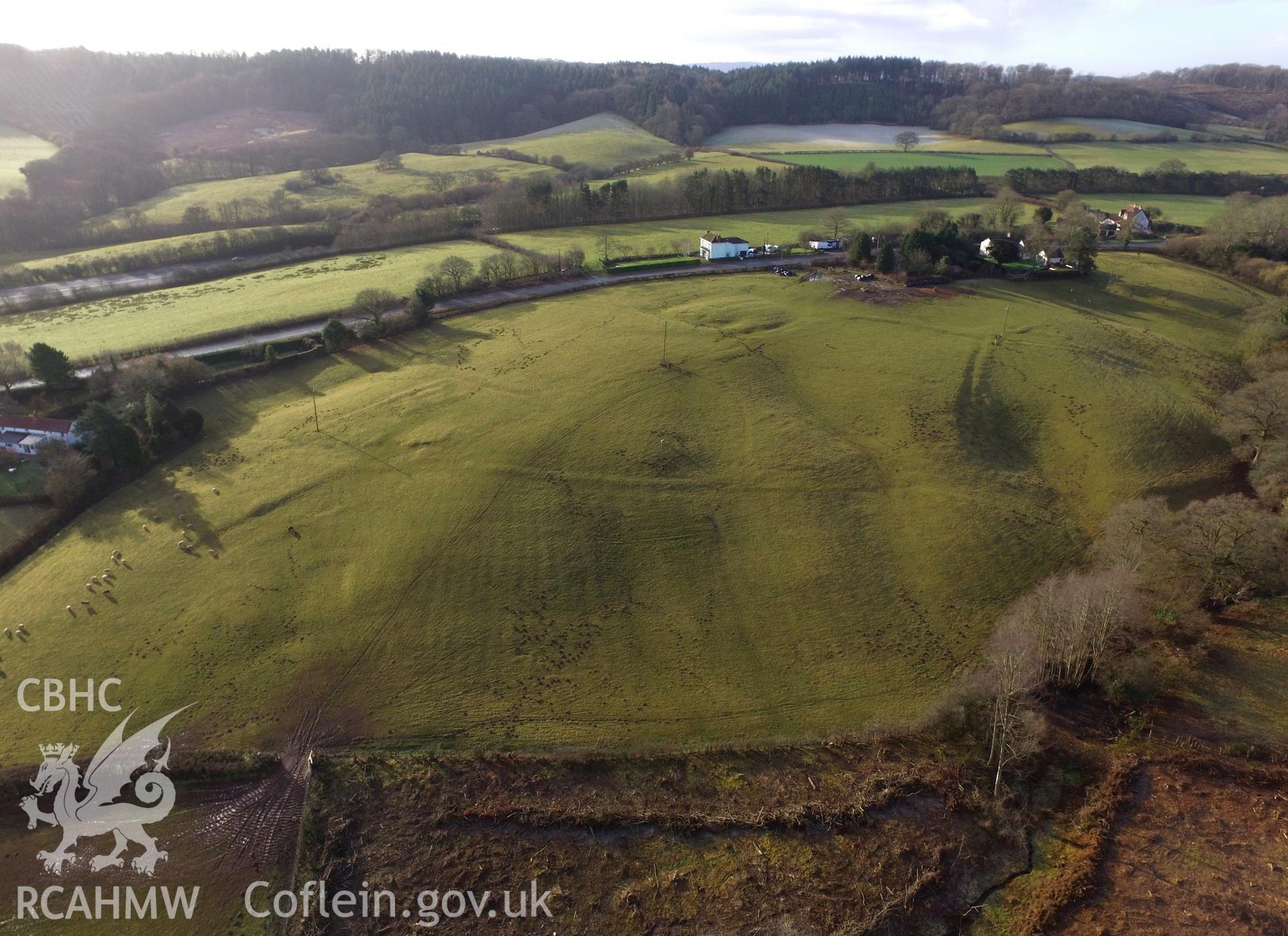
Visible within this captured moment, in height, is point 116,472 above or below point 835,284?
below

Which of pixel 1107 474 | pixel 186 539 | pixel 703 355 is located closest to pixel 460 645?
pixel 186 539

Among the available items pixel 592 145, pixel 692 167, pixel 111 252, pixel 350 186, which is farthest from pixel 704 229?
pixel 111 252

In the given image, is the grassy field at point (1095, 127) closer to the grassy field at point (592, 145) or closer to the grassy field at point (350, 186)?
the grassy field at point (592, 145)

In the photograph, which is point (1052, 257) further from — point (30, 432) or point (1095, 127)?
point (1095, 127)

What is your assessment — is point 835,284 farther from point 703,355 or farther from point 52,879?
point 52,879

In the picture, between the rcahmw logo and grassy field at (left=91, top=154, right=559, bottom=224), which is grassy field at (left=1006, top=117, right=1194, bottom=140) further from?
the rcahmw logo

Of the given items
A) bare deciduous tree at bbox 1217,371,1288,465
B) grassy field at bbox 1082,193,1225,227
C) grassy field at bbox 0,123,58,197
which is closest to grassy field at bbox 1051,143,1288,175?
grassy field at bbox 1082,193,1225,227
